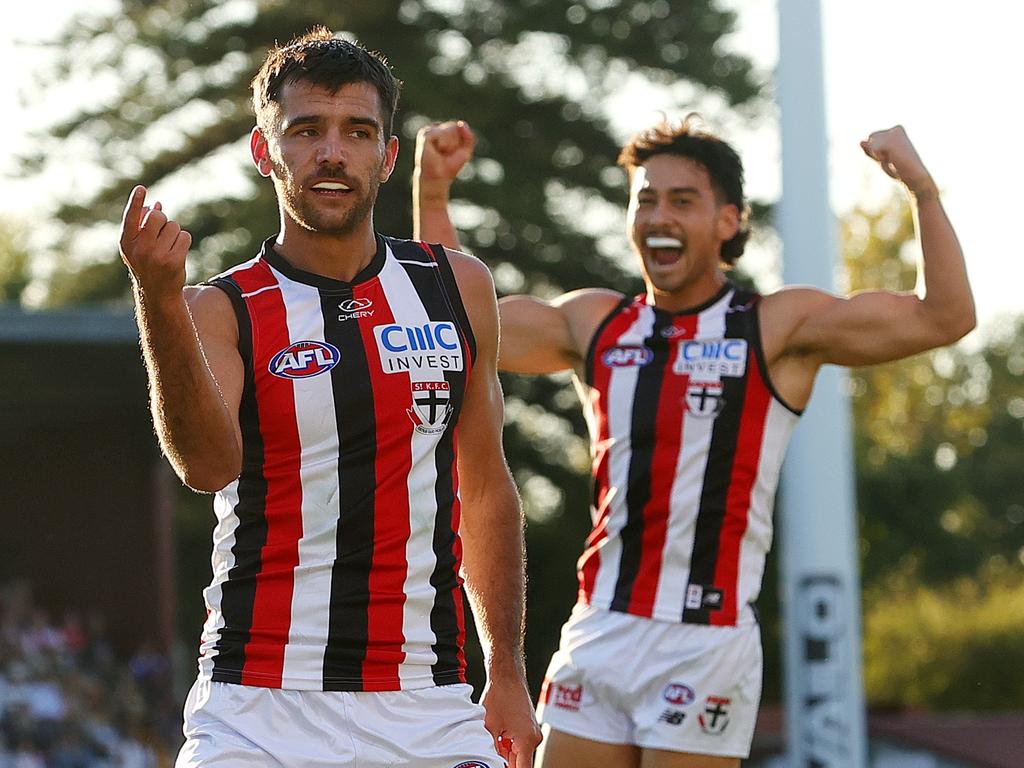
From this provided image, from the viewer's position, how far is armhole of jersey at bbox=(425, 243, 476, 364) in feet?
12.9

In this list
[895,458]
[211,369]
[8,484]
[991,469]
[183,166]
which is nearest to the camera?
[211,369]

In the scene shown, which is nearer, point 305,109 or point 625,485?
point 305,109

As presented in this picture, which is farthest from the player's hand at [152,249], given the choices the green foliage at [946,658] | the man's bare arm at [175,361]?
the green foliage at [946,658]

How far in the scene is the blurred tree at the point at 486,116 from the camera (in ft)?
74.4

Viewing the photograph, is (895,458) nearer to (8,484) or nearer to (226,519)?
(8,484)

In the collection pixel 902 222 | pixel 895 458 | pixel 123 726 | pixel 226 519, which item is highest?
pixel 902 222

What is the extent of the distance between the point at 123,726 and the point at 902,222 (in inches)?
1189

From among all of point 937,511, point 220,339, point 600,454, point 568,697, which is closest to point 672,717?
point 568,697

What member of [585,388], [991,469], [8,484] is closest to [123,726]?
[8,484]

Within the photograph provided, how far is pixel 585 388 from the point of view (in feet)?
19.4

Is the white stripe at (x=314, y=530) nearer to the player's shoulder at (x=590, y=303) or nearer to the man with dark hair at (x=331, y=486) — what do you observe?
the man with dark hair at (x=331, y=486)

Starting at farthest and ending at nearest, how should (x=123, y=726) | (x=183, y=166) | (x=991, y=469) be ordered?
(x=991, y=469), (x=183, y=166), (x=123, y=726)

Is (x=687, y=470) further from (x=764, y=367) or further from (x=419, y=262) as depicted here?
(x=419, y=262)

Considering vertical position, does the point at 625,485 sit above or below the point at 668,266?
below
